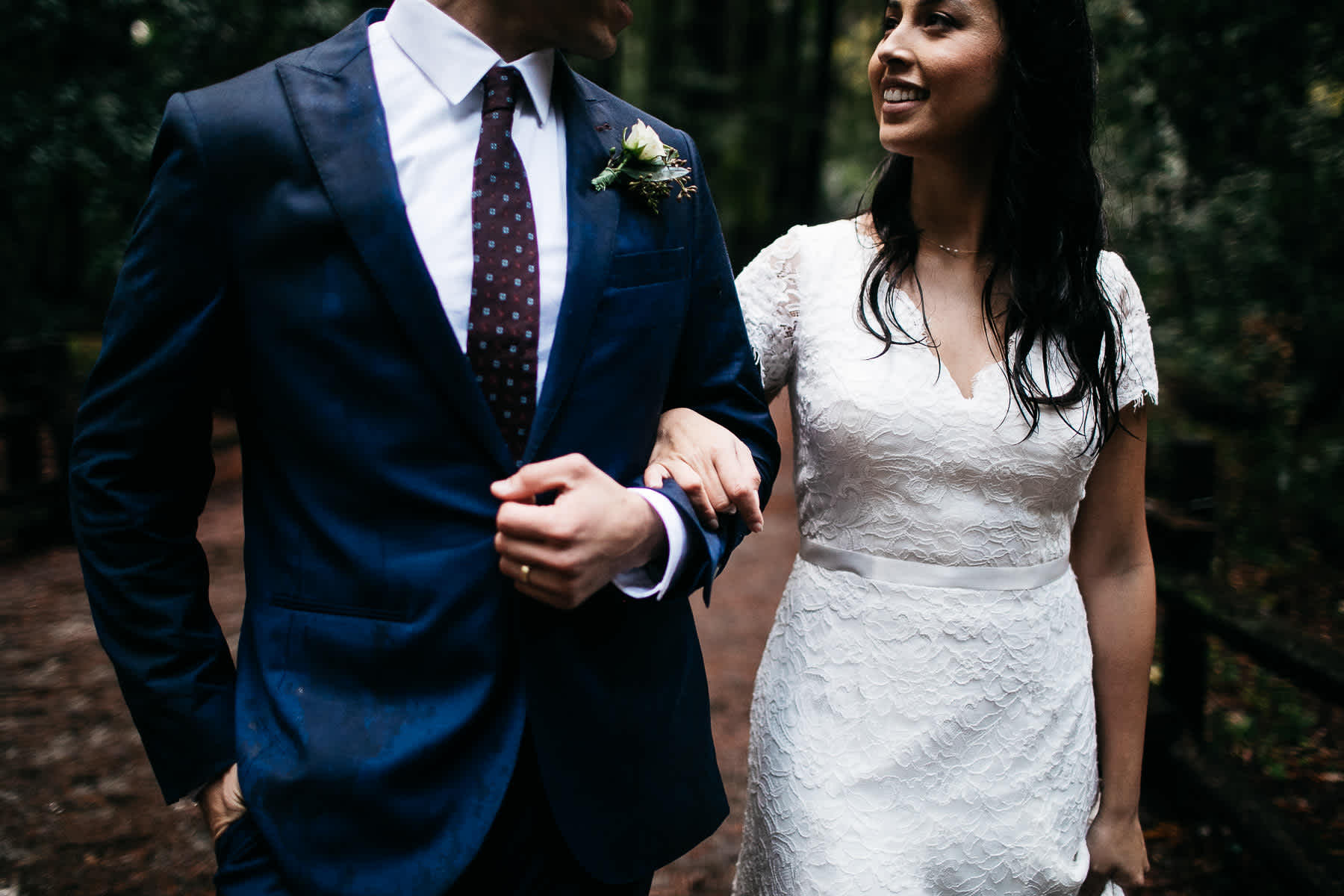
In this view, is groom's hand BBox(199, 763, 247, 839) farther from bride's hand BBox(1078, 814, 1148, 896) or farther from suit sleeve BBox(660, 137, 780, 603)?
bride's hand BBox(1078, 814, 1148, 896)

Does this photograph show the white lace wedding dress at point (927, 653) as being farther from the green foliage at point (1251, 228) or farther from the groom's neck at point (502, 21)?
the green foliage at point (1251, 228)

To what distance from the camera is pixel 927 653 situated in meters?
2.27

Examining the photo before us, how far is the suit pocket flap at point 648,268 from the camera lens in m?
1.80

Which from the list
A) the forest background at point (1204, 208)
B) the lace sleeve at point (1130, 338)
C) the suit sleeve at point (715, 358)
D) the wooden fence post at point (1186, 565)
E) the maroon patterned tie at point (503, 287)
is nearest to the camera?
the maroon patterned tie at point (503, 287)

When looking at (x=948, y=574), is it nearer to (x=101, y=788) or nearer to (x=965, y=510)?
(x=965, y=510)

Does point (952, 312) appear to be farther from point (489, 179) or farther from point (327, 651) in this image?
point (327, 651)

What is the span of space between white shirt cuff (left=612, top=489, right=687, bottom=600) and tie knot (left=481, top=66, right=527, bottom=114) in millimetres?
683

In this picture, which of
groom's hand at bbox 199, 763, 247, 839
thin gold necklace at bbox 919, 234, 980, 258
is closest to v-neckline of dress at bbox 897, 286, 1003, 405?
thin gold necklace at bbox 919, 234, 980, 258

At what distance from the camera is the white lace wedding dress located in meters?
2.21

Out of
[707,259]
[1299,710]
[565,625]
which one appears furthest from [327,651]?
[1299,710]

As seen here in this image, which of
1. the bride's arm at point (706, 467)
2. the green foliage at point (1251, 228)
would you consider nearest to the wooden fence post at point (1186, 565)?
the green foliage at point (1251, 228)

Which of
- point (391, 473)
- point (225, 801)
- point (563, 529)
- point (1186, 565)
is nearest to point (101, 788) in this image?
point (225, 801)

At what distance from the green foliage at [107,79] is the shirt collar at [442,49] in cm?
696

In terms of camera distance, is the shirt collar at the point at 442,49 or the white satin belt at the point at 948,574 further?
the white satin belt at the point at 948,574
